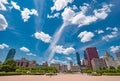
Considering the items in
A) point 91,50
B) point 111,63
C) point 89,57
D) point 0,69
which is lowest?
point 0,69

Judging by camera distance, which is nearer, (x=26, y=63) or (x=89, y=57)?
(x=26, y=63)

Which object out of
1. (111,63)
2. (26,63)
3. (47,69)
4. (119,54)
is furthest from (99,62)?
(26,63)

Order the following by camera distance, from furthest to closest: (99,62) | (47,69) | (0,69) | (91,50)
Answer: (91,50), (99,62), (47,69), (0,69)

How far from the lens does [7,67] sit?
60781mm

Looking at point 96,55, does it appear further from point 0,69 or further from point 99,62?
point 0,69

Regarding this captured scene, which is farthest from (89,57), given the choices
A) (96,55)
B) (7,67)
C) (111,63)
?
(7,67)

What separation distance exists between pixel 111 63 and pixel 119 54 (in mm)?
34048

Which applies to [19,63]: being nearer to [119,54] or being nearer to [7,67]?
[7,67]

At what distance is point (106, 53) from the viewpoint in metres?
180

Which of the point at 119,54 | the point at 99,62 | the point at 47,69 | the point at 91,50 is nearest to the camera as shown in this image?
the point at 47,69

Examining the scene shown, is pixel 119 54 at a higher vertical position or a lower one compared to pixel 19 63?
higher

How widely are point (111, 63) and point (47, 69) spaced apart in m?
98.5

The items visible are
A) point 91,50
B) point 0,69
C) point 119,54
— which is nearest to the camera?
point 0,69

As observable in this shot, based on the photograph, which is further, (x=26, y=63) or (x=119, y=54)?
(x=119, y=54)
